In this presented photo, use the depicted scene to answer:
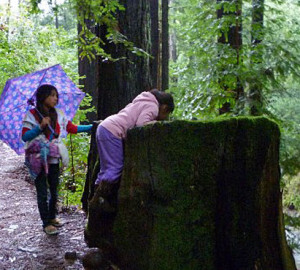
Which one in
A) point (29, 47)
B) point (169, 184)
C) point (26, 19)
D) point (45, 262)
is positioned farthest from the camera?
point (26, 19)

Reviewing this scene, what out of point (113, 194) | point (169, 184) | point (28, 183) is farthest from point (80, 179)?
point (169, 184)

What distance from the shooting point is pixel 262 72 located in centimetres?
541

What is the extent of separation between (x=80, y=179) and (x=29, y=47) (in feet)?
18.7

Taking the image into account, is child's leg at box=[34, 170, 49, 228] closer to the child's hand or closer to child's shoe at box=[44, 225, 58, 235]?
child's shoe at box=[44, 225, 58, 235]

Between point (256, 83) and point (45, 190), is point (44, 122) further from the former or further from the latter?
point (256, 83)

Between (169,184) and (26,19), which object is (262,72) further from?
(26,19)

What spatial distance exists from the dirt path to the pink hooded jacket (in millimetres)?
1516

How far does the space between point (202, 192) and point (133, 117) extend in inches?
39.8

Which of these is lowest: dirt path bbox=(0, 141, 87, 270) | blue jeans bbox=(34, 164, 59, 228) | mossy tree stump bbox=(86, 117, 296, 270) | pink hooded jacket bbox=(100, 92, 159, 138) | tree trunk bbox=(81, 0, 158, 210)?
dirt path bbox=(0, 141, 87, 270)

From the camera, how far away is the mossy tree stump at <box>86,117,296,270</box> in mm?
2928

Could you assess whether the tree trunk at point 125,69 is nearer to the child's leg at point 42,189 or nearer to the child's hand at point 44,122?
the child's leg at point 42,189

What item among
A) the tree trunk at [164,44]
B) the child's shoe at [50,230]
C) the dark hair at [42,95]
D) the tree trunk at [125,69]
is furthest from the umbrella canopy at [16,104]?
the tree trunk at [164,44]

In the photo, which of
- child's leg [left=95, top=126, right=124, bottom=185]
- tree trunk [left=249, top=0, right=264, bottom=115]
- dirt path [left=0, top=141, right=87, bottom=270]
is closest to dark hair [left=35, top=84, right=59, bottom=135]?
child's leg [left=95, top=126, right=124, bottom=185]

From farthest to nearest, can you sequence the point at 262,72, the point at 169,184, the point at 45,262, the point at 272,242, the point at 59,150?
1. the point at 262,72
2. the point at 59,150
3. the point at 45,262
4. the point at 272,242
5. the point at 169,184
